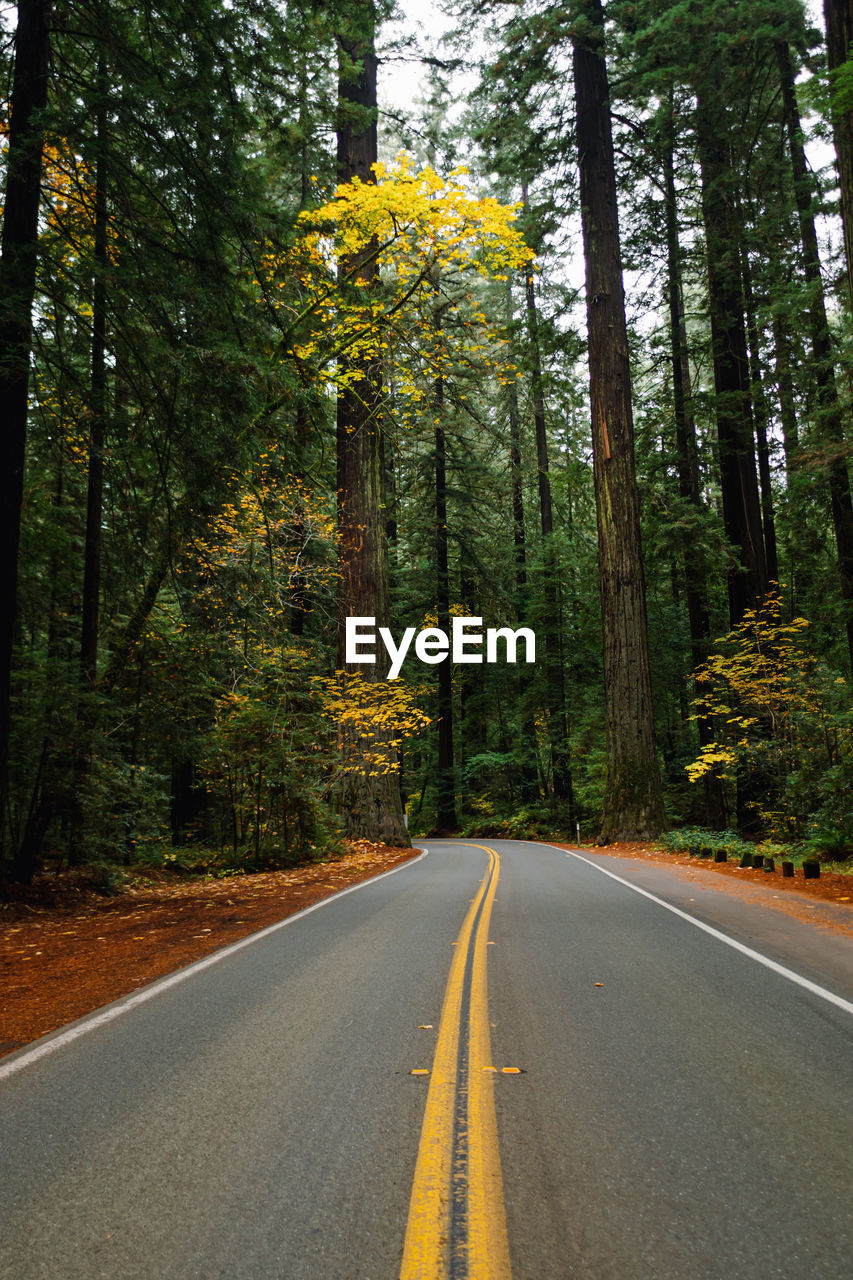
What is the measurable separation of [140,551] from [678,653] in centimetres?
2370

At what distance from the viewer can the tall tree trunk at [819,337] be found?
550 inches

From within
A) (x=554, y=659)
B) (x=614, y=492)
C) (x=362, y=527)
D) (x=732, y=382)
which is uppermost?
(x=732, y=382)

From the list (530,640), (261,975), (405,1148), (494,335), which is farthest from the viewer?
(530,640)

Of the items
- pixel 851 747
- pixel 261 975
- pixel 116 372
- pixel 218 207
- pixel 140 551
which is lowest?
pixel 261 975

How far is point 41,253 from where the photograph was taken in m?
7.64

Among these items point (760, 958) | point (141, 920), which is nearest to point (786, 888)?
point (760, 958)

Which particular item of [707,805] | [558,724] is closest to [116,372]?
[707,805]

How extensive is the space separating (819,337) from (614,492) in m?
5.39

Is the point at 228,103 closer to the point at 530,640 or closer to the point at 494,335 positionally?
the point at 494,335

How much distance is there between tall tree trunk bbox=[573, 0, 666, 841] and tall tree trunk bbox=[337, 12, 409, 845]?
16.7 ft

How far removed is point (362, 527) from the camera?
56.8ft

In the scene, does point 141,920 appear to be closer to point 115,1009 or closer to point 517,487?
point 115,1009

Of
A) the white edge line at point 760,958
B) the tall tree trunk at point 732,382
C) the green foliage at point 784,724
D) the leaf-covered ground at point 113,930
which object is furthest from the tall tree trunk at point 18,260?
the tall tree trunk at point 732,382

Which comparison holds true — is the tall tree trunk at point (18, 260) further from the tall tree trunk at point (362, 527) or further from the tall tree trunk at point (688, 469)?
the tall tree trunk at point (688, 469)
